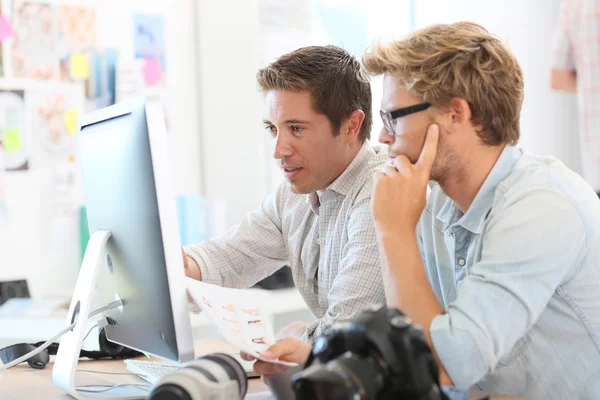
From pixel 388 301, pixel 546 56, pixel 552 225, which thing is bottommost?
pixel 388 301

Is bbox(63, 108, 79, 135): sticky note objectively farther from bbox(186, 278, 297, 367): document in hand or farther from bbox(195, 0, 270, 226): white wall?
bbox(186, 278, 297, 367): document in hand

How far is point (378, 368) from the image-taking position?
0.82 metres

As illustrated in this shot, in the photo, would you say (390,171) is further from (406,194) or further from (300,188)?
(300,188)

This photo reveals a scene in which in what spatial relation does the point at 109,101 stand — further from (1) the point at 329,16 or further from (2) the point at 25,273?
(1) the point at 329,16

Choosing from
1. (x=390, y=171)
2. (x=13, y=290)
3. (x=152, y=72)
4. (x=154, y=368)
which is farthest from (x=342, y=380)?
(x=152, y=72)

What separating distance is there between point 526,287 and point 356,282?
0.40m

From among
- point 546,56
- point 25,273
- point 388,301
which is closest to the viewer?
point 388,301

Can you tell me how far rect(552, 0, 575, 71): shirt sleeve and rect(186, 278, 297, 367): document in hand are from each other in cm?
236

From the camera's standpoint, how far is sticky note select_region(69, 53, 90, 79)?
2.61 metres

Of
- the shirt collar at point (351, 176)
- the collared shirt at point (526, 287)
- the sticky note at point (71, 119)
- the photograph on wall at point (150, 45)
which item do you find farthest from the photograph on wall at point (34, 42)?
the collared shirt at point (526, 287)

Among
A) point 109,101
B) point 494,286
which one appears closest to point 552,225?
point 494,286

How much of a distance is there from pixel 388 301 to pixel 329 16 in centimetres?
260

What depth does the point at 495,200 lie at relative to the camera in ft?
4.05

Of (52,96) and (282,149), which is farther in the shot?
(52,96)
